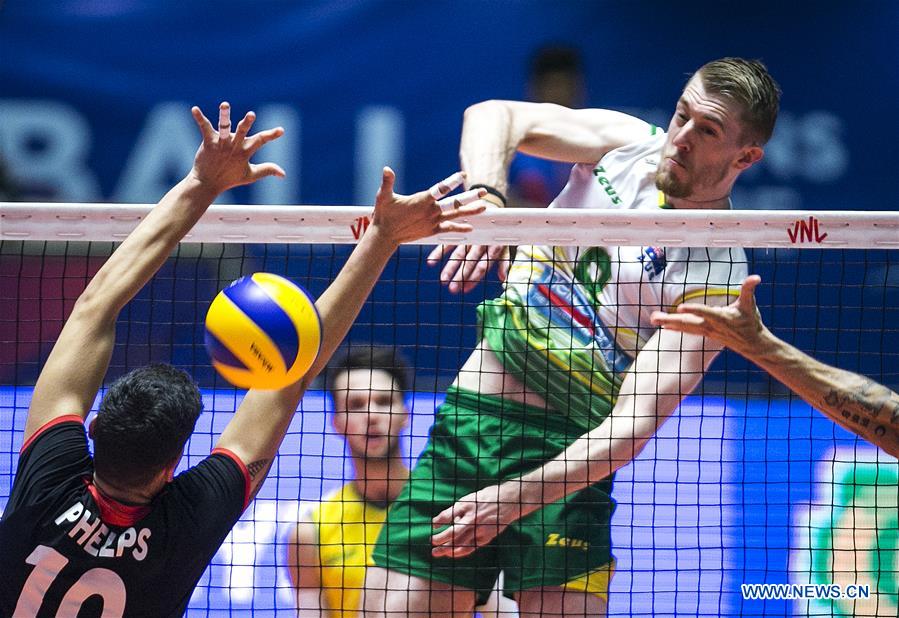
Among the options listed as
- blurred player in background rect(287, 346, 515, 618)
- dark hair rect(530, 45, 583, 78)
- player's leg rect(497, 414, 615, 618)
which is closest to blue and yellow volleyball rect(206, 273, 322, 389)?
player's leg rect(497, 414, 615, 618)

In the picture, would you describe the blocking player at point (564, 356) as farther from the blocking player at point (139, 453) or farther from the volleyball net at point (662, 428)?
the blocking player at point (139, 453)

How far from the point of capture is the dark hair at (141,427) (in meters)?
3.13

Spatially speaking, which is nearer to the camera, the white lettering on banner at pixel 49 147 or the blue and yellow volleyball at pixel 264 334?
the blue and yellow volleyball at pixel 264 334

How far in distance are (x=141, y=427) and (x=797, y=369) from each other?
1.90 meters

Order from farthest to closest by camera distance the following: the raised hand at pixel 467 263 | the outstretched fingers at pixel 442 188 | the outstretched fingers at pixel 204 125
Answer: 1. the raised hand at pixel 467 263
2. the outstretched fingers at pixel 442 188
3. the outstretched fingers at pixel 204 125

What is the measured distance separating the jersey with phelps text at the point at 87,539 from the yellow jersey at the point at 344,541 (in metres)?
2.23

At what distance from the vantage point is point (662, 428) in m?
6.70

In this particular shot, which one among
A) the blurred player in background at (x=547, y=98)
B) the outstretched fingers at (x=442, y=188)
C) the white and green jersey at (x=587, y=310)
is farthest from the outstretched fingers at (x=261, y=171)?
the blurred player in background at (x=547, y=98)

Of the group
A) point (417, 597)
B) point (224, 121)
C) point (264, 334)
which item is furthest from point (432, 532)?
point (224, 121)

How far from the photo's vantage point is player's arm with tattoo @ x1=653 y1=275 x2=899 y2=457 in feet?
11.6

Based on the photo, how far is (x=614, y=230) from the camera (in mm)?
4613

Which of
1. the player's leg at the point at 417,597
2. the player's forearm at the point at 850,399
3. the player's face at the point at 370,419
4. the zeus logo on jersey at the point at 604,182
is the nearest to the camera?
the player's forearm at the point at 850,399

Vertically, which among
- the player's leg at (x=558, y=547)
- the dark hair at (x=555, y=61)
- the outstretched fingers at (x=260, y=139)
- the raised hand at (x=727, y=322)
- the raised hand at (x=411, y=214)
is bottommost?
the player's leg at (x=558, y=547)

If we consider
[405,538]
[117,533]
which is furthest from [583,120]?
[117,533]
